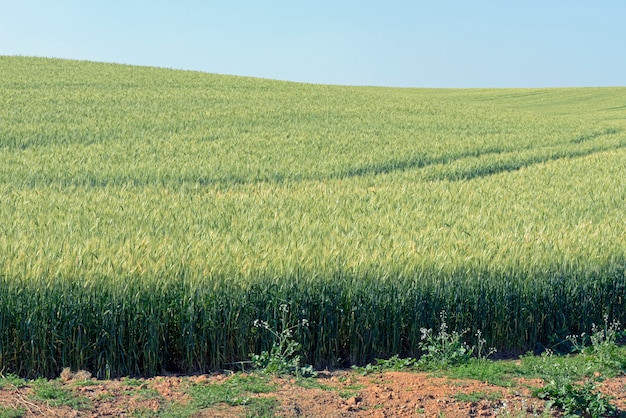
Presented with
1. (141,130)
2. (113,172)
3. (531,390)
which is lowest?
(531,390)

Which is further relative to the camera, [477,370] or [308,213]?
[308,213]

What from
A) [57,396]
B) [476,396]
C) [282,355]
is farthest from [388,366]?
[57,396]

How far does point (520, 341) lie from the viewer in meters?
7.25

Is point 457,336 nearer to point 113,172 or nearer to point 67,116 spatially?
point 113,172

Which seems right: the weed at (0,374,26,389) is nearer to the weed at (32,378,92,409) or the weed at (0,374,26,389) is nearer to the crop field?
the weed at (32,378,92,409)

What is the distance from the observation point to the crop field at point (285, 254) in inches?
244

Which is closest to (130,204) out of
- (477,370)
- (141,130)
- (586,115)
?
(477,370)

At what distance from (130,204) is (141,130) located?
12.5m

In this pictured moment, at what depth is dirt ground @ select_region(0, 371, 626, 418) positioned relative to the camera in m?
5.14

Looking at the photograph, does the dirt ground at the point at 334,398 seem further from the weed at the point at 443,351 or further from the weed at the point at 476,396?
the weed at the point at 443,351

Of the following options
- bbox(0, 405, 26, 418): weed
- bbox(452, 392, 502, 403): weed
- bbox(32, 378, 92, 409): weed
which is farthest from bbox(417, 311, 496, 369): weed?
bbox(0, 405, 26, 418): weed

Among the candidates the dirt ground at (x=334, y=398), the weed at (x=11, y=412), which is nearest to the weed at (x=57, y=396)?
the dirt ground at (x=334, y=398)

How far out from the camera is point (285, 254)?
22.6 ft

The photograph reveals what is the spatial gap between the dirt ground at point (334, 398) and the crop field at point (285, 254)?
545 millimetres
